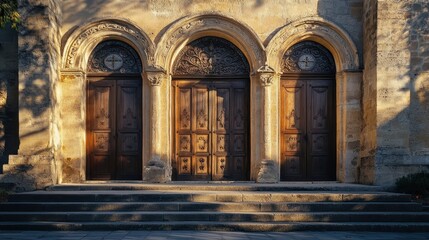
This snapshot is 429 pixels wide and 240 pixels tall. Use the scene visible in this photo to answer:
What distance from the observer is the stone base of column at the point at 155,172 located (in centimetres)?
1248

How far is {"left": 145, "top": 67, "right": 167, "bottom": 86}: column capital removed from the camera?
41.4 feet

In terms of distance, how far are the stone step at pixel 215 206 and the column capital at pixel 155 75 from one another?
141 inches

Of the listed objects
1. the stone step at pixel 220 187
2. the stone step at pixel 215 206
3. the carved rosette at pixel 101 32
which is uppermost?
the carved rosette at pixel 101 32

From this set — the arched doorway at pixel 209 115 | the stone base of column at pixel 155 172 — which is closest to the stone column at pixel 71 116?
the stone base of column at pixel 155 172

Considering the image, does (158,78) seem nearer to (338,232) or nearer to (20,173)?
(20,173)

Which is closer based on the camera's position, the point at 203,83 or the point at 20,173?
the point at 20,173

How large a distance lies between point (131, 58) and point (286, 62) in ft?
12.4

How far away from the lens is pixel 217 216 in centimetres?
956

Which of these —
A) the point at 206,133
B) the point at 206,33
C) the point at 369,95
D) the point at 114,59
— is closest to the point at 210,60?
the point at 206,33

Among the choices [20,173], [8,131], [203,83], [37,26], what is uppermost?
[37,26]

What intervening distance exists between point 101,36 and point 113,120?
2.03 meters

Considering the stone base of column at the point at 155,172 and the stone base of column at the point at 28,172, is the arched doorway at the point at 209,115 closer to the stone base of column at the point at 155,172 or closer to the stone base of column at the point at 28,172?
the stone base of column at the point at 155,172

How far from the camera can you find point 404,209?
33.0ft

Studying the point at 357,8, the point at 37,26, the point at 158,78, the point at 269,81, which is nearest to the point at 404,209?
the point at 269,81
